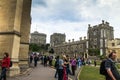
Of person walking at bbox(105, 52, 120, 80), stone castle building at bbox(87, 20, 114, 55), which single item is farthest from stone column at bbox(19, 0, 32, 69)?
stone castle building at bbox(87, 20, 114, 55)

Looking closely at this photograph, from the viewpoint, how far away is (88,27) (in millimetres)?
120000

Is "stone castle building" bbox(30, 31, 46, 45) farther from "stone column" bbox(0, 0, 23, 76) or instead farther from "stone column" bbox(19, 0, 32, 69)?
"stone column" bbox(0, 0, 23, 76)

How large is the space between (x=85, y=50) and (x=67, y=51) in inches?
745

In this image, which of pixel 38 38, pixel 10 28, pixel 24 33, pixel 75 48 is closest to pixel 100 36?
pixel 75 48

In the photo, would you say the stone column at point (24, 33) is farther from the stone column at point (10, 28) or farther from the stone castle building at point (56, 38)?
the stone castle building at point (56, 38)

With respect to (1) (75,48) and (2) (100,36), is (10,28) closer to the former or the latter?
(2) (100,36)

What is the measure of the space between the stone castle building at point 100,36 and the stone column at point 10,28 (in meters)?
90.1

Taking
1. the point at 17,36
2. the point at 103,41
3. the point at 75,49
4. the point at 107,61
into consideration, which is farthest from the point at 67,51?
the point at 107,61

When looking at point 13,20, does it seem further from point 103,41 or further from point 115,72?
point 103,41

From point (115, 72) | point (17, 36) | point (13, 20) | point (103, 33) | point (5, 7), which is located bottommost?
point (115, 72)

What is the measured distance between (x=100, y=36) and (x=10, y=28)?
9564 centimetres

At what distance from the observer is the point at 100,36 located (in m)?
109

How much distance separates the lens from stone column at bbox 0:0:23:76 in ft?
54.4

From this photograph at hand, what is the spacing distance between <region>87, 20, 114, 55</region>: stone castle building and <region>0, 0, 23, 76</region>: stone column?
9012 cm
